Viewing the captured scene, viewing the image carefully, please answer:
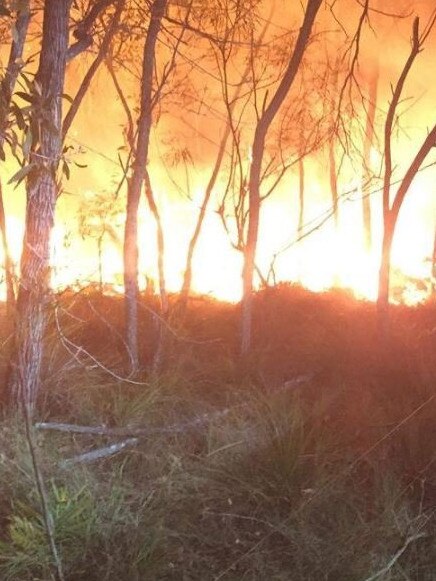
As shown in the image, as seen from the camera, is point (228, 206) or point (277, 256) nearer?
point (277, 256)

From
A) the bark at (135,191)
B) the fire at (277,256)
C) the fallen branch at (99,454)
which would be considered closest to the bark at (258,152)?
the bark at (135,191)

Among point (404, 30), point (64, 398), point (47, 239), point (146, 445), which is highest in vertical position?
point (404, 30)

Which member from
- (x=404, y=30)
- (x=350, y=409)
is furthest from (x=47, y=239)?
(x=404, y=30)

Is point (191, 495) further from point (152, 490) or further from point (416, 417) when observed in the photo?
point (416, 417)

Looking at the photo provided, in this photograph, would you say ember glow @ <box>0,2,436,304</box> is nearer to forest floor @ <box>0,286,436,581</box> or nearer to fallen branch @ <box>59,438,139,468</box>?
forest floor @ <box>0,286,436,581</box>

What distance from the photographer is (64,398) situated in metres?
6.22

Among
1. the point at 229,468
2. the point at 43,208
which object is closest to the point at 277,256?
the point at 43,208

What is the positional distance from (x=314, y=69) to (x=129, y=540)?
355 inches

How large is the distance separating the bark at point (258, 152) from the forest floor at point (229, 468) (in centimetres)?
48

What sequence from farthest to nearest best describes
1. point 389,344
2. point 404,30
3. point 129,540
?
point 404,30 → point 389,344 → point 129,540

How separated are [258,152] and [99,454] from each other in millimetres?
4287

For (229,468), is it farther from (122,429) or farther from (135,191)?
(135,191)

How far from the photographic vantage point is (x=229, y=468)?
206 inches

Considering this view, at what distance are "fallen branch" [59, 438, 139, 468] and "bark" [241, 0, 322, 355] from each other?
284 centimetres
